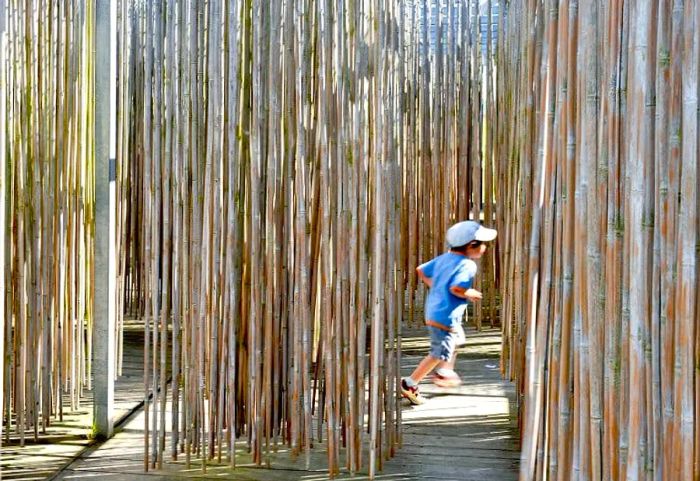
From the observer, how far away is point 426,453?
106 inches

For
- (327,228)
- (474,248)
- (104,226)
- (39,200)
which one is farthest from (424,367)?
(39,200)

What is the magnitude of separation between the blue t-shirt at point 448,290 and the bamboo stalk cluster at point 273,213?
70 cm

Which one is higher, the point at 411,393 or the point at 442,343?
the point at 442,343

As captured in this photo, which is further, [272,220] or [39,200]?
[39,200]

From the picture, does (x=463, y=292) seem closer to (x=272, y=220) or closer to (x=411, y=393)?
(x=411, y=393)

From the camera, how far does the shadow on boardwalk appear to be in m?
2.50

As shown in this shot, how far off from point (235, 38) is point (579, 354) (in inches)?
51.5

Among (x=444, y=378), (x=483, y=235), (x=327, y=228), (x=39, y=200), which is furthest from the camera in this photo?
(x=444, y=378)

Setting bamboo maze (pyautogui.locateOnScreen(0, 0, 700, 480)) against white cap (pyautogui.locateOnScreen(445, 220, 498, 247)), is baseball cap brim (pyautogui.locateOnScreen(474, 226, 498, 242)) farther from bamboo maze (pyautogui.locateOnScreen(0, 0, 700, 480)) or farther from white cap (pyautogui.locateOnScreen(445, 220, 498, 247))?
bamboo maze (pyautogui.locateOnScreen(0, 0, 700, 480))

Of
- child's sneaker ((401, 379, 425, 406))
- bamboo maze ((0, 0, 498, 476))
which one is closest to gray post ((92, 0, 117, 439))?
bamboo maze ((0, 0, 498, 476))

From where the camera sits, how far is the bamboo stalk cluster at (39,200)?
2760mm

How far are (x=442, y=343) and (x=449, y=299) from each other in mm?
145

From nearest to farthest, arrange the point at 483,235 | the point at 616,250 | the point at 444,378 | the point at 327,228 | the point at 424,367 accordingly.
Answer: the point at 616,250
the point at 327,228
the point at 424,367
the point at 483,235
the point at 444,378

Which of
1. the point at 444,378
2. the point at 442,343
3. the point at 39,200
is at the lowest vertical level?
the point at 444,378
